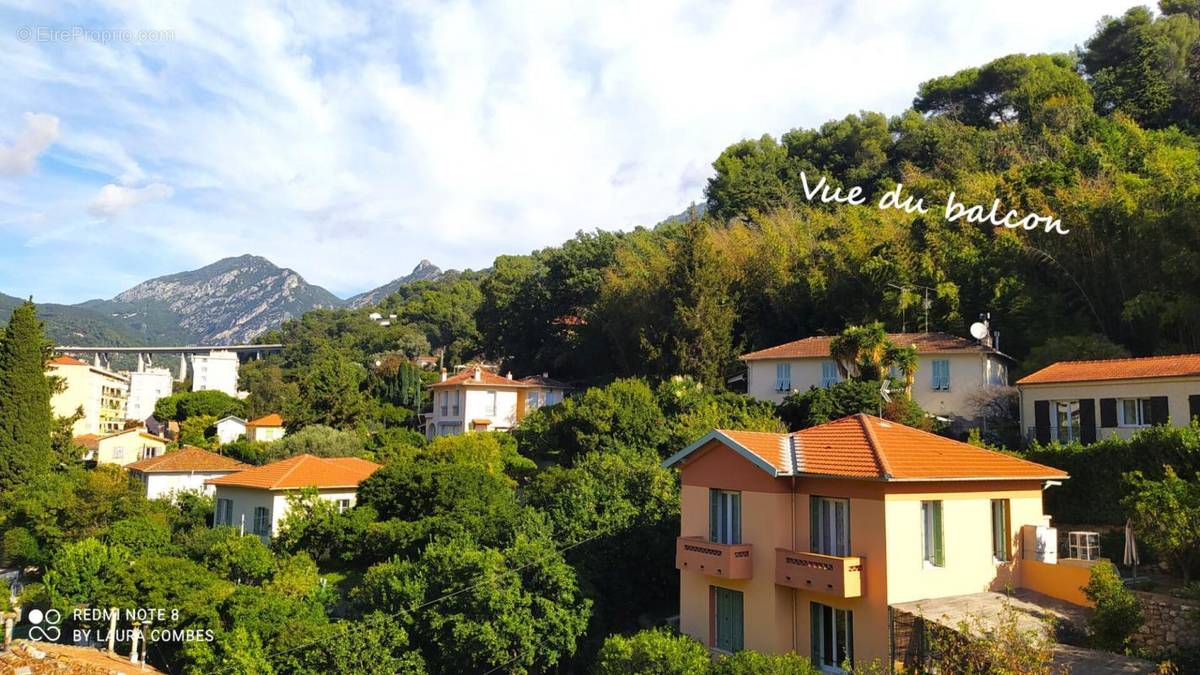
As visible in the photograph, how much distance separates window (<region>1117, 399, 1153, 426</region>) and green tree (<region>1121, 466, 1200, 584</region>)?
7482 mm

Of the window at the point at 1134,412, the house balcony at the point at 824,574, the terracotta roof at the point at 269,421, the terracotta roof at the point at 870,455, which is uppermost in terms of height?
the window at the point at 1134,412

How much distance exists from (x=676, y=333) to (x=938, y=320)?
1032 centimetres

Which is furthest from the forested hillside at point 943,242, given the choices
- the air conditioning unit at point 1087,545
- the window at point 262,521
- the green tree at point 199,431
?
the green tree at point 199,431

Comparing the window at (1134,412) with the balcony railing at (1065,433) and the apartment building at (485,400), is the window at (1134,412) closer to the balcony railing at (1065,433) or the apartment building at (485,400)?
the balcony railing at (1065,433)

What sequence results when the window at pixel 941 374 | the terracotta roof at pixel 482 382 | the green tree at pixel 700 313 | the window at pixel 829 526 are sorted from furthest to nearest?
the terracotta roof at pixel 482 382
the green tree at pixel 700 313
the window at pixel 941 374
the window at pixel 829 526

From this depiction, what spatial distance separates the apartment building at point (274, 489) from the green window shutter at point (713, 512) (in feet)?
48.9

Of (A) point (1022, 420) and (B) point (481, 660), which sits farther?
(A) point (1022, 420)

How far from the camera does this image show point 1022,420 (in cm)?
2317

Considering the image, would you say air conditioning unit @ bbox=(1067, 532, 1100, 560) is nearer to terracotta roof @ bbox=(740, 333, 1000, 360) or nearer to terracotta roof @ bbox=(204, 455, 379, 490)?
terracotta roof @ bbox=(740, 333, 1000, 360)

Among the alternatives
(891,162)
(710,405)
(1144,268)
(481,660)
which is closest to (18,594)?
(481,660)

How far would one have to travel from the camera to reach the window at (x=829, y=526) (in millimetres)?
13942

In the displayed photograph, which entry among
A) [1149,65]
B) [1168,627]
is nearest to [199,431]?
[1168,627]

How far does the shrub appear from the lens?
1205cm

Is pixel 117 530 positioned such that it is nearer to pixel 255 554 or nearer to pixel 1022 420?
pixel 255 554
